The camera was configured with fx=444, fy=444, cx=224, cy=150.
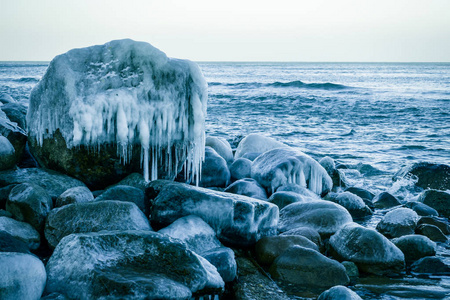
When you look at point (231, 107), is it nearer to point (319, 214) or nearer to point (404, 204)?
point (404, 204)

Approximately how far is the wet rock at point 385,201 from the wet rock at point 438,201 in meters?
0.37

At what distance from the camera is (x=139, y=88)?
516cm

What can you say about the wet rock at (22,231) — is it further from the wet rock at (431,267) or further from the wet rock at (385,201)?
the wet rock at (385,201)

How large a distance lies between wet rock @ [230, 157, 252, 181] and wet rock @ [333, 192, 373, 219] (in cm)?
152

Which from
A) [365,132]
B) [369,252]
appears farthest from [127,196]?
[365,132]

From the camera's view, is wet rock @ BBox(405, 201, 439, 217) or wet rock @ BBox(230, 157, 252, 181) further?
wet rock @ BBox(230, 157, 252, 181)

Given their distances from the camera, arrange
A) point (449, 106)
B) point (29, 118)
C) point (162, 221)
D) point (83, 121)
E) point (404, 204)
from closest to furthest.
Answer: point (162, 221)
point (83, 121)
point (29, 118)
point (404, 204)
point (449, 106)

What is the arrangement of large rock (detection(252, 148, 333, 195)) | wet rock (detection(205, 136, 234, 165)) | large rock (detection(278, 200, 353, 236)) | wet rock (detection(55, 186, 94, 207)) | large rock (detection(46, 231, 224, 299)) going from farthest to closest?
wet rock (detection(205, 136, 234, 165))
large rock (detection(252, 148, 333, 195))
large rock (detection(278, 200, 353, 236))
wet rock (detection(55, 186, 94, 207))
large rock (detection(46, 231, 224, 299))

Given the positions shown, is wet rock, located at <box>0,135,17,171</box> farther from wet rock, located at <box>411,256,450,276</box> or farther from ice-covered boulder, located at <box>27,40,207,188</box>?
wet rock, located at <box>411,256,450,276</box>

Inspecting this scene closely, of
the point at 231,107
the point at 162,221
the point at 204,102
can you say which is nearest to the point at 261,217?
the point at 162,221

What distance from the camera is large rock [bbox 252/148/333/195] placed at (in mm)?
6477

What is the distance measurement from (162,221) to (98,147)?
1.48 metres

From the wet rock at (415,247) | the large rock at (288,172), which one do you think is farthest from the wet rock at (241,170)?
the wet rock at (415,247)

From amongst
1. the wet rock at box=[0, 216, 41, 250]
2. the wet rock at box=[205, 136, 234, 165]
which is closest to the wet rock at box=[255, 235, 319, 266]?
the wet rock at box=[0, 216, 41, 250]
